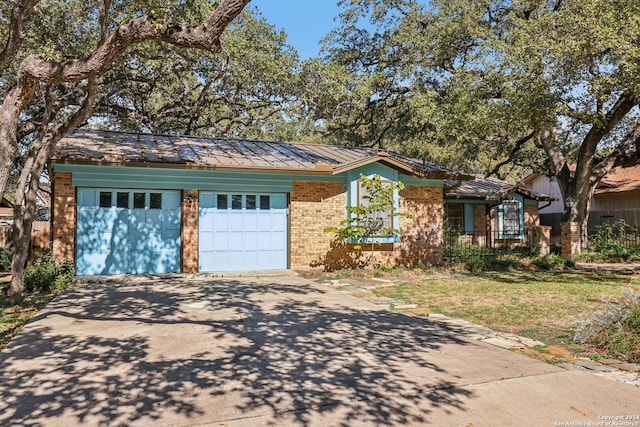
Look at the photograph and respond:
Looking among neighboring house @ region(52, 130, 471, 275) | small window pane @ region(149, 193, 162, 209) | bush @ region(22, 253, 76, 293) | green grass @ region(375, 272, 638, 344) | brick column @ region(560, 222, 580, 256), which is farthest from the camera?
brick column @ region(560, 222, 580, 256)

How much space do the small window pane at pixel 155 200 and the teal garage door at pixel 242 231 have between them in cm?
107

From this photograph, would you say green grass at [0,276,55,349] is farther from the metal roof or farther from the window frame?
the metal roof

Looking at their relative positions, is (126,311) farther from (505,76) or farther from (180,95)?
(180,95)

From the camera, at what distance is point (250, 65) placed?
51.4 ft

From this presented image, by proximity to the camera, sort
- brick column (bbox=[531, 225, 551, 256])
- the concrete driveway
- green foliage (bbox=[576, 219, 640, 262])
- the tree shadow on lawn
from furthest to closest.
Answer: green foliage (bbox=[576, 219, 640, 262]), brick column (bbox=[531, 225, 551, 256]), the tree shadow on lawn, the concrete driveway

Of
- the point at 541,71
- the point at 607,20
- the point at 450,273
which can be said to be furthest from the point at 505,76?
the point at 450,273

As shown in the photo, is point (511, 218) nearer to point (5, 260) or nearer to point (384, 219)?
point (384, 219)

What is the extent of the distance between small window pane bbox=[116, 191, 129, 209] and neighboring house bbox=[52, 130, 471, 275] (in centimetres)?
3

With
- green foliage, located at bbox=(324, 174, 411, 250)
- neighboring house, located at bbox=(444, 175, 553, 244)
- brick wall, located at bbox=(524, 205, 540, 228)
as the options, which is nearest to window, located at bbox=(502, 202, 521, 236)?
neighboring house, located at bbox=(444, 175, 553, 244)

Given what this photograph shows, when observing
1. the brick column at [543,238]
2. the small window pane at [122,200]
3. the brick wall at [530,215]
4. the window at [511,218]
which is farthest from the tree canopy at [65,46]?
the brick wall at [530,215]

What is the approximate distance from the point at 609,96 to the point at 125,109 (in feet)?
58.0

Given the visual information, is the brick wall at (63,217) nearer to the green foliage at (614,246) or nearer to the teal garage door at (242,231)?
the teal garage door at (242,231)

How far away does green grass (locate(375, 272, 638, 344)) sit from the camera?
6.59 metres

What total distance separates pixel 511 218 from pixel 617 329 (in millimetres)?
15837
